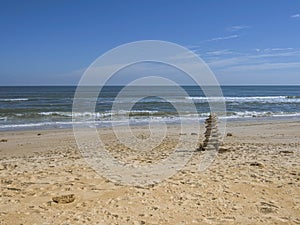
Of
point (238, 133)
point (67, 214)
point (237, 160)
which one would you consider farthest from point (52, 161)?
point (238, 133)

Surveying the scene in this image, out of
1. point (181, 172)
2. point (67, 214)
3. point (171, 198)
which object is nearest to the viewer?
point (67, 214)

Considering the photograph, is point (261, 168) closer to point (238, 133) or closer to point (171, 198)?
point (171, 198)

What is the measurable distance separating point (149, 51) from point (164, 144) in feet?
19.5

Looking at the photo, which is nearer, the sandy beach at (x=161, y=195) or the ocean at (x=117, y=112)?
the sandy beach at (x=161, y=195)

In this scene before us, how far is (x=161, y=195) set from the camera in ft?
17.7

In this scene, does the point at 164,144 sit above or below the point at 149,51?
below

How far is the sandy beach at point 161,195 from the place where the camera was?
4523 mm

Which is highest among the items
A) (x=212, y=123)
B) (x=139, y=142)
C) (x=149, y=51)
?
(x=149, y=51)

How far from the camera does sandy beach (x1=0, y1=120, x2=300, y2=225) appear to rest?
14.8 ft

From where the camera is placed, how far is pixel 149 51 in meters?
6.10

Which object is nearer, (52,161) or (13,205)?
(13,205)

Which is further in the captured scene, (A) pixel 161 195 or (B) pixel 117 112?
(B) pixel 117 112

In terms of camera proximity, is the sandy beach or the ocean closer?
the sandy beach

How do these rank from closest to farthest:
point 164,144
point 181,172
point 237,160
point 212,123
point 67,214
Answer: point 67,214
point 181,172
point 237,160
point 212,123
point 164,144
